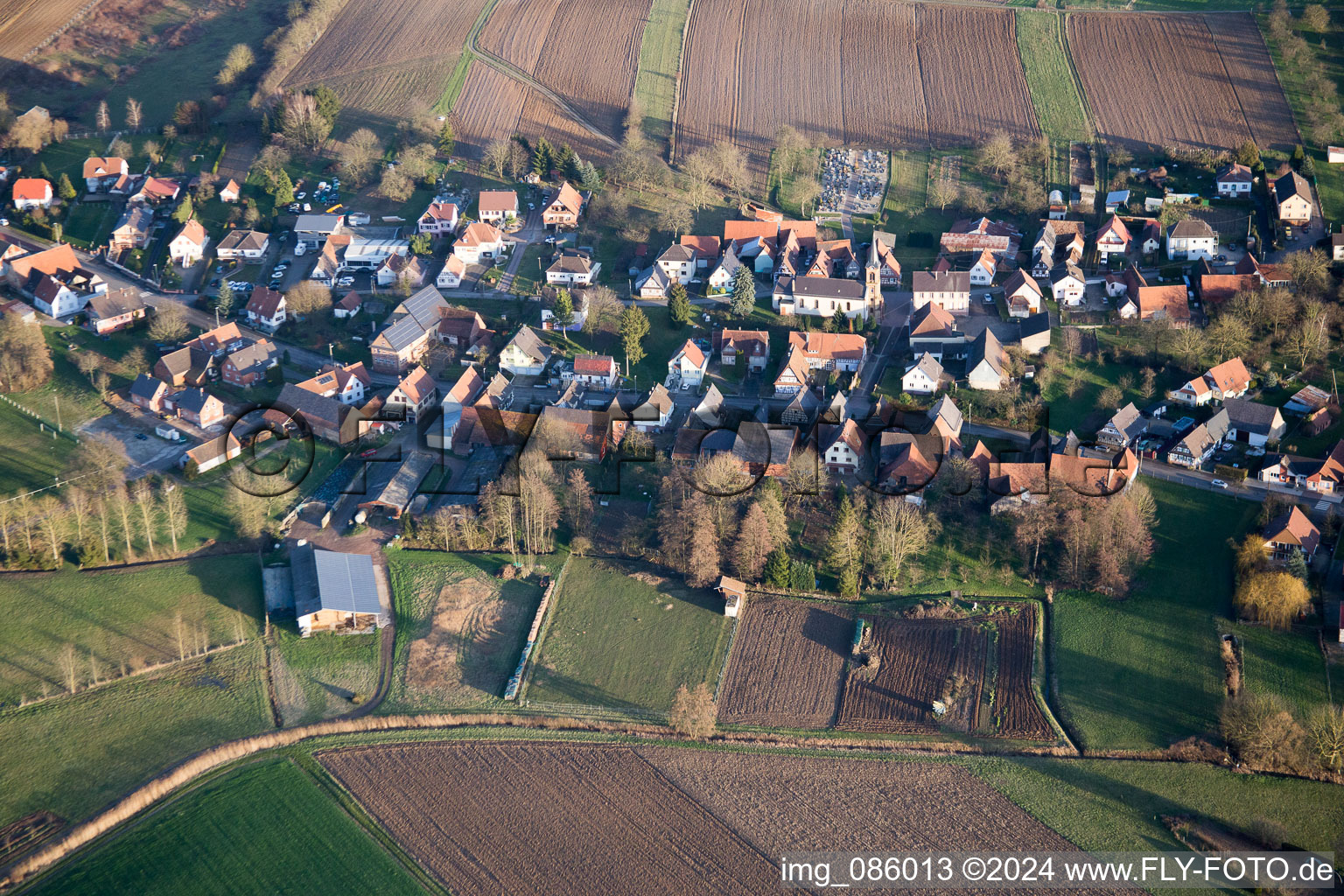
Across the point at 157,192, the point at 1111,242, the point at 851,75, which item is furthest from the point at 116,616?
the point at 851,75

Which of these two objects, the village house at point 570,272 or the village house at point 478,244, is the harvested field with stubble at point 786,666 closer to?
the village house at point 570,272

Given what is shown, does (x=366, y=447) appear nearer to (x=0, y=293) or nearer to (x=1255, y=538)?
(x=0, y=293)

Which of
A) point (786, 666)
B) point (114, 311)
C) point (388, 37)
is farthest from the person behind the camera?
point (388, 37)

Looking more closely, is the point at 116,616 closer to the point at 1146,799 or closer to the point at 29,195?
the point at 1146,799

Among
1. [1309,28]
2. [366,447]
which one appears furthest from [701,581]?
[1309,28]

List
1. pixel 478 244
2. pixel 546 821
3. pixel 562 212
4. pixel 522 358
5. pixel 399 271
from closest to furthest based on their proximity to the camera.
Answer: pixel 546 821, pixel 522 358, pixel 399 271, pixel 478 244, pixel 562 212

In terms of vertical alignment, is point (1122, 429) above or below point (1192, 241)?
below

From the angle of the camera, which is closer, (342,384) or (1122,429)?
(1122,429)
